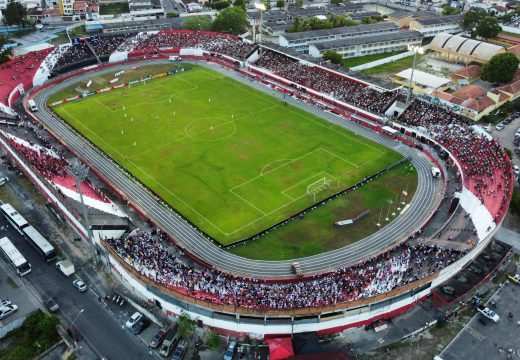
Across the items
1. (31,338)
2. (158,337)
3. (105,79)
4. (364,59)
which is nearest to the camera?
(31,338)

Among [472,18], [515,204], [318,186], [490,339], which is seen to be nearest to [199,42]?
[318,186]

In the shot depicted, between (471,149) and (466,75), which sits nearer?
(471,149)

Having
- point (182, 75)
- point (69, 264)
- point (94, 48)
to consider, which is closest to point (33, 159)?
point (69, 264)

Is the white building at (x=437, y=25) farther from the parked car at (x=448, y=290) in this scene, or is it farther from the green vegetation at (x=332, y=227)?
the parked car at (x=448, y=290)

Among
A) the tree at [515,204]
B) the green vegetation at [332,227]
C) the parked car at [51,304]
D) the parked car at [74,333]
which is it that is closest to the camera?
the parked car at [74,333]

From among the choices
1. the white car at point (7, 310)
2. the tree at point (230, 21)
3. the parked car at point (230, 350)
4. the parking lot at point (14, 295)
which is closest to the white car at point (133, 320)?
the parked car at point (230, 350)

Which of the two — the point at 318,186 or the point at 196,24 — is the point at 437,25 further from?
the point at 318,186
